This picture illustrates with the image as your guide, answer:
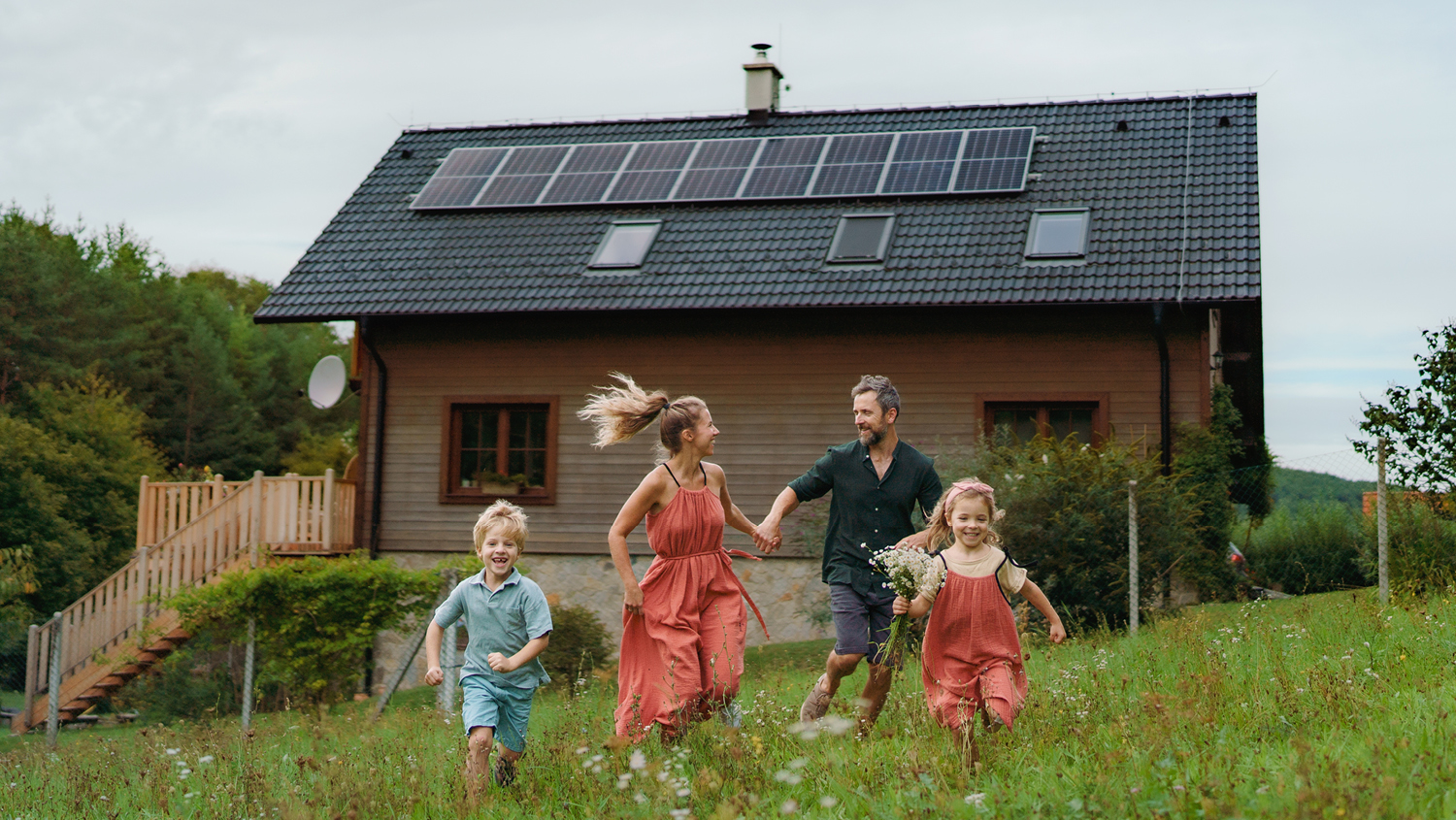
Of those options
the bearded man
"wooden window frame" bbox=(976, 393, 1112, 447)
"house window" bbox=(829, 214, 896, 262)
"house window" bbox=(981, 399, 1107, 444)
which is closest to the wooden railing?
"house window" bbox=(829, 214, 896, 262)

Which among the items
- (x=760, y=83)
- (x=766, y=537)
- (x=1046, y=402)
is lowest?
(x=766, y=537)

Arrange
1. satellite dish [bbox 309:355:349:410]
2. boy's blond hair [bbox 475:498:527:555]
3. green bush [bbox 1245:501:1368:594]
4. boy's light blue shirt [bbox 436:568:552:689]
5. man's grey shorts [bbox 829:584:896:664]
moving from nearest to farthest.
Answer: boy's light blue shirt [bbox 436:568:552:689], boy's blond hair [bbox 475:498:527:555], man's grey shorts [bbox 829:584:896:664], green bush [bbox 1245:501:1368:594], satellite dish [bbox 309:355:349:410]

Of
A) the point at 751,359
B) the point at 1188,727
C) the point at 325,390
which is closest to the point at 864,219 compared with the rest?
the point at 751,359

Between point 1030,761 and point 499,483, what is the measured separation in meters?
12.2

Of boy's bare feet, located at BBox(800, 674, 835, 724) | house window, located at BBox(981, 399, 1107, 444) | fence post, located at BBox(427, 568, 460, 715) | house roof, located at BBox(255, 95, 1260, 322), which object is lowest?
fence post, located at BBox(427, 568, 460, 715)

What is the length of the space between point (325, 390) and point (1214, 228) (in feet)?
37.4

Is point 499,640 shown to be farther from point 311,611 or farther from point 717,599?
point 311,611

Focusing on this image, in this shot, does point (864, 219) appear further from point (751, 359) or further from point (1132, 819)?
point (1132, 819)

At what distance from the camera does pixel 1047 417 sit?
14922mm

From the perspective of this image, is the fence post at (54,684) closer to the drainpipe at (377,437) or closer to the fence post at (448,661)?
the fence post at (448,661)

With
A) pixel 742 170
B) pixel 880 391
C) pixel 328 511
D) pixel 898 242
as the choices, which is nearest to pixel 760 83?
pixel 742 170

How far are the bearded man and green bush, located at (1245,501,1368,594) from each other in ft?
39.5

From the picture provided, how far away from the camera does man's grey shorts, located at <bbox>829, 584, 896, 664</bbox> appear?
6.02 meters

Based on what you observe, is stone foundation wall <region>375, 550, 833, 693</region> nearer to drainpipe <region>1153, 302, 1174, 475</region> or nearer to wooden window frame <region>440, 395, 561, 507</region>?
wooden window frame <region>440, 395, 561, 507</region>
